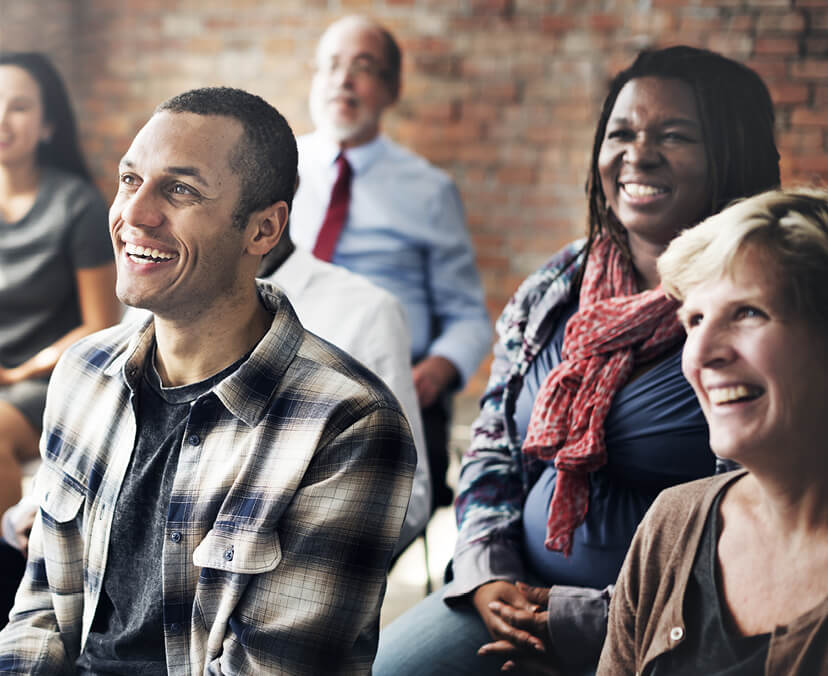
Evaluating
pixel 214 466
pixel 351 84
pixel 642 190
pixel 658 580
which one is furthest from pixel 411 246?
pixel 658 580

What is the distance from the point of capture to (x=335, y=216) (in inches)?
98.3

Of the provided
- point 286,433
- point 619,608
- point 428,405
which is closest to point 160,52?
point 428,405

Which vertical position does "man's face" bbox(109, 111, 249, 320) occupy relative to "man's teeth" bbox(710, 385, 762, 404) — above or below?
above

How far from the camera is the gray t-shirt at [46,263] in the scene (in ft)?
7.62

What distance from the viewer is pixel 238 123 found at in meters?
1.23

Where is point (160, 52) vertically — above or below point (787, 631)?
above

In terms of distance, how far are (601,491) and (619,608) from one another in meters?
0.32

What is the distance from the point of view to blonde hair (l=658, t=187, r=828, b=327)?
905mm

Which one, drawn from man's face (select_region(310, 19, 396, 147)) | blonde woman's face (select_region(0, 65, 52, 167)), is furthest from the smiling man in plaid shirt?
man's face (select_region(310, 19, 396, 147))

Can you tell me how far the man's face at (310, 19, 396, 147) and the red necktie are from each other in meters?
0.13

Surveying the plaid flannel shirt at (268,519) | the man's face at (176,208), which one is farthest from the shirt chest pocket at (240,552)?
the man's face at (176,208)

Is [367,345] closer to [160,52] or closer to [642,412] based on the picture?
[642,412]

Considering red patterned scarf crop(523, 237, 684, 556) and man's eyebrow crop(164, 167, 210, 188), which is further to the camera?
red patterned scarf crop(523, 237, 684, 556)

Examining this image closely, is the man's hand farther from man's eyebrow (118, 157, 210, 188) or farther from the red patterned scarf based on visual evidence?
man's eyebrow (118, 157, 210, 188)
